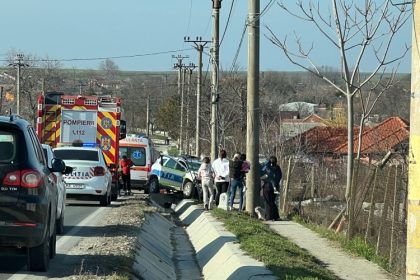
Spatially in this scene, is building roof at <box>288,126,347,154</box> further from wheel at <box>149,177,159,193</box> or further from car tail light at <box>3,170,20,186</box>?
car tail light at <box>3,170,20,186</box>

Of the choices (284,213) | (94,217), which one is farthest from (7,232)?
(284,213)

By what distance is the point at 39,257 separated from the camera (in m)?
9.23

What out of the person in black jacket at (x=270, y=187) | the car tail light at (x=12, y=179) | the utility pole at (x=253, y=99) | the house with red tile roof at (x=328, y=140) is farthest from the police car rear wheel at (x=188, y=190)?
the car tail light at (x=12, y=179)

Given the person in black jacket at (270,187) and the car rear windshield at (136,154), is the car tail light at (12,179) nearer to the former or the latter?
the person in black jacket at (270,187)

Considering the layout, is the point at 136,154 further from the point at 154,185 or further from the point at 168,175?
the point at 168,175

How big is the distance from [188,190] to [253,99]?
35.9ft

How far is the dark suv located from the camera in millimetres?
8531

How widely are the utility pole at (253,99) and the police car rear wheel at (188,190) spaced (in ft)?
32.7

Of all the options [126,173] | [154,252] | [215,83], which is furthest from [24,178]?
[215,83]

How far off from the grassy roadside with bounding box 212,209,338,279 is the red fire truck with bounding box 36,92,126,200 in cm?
1012

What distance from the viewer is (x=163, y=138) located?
11969 centimetres

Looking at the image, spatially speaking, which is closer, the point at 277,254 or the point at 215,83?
the point at 277,254

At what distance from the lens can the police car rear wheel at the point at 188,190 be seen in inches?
1159

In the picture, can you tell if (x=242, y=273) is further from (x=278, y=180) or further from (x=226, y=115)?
(x=226, y=115)
